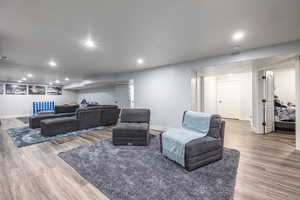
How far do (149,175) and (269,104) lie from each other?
483 centimetres

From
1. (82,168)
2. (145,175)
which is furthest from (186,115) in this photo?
(82,168)

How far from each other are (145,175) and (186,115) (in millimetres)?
1564

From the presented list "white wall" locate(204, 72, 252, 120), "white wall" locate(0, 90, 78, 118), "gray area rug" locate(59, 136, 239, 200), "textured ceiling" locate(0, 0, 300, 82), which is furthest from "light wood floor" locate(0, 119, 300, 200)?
"white wall" locate(0, 90, 78, 118)

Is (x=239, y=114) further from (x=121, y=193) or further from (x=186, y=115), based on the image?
(x=121, y=193)

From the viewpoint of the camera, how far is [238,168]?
7.22 ft

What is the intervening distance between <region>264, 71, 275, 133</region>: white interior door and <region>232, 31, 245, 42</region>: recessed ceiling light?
9.06 ft

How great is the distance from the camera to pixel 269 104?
438cm

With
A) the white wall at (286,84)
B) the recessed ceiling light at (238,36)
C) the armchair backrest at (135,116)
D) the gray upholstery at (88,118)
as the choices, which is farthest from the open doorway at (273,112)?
the gray upholstery at (88,118)

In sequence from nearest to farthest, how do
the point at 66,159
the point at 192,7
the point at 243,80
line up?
the point at 192,7
the point at 66,159
the point at 243,80

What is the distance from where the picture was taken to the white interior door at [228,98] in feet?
22.2

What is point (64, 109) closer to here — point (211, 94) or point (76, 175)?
point (76, 175)

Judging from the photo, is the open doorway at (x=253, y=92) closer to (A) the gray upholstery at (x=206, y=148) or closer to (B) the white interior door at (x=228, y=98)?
(B) the white interior door at (x=228, y=98)

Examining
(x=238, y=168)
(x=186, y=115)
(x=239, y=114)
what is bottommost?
(x=238, y=168)

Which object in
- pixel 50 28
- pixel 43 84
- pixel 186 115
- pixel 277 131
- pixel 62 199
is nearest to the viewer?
pixel 62 199
